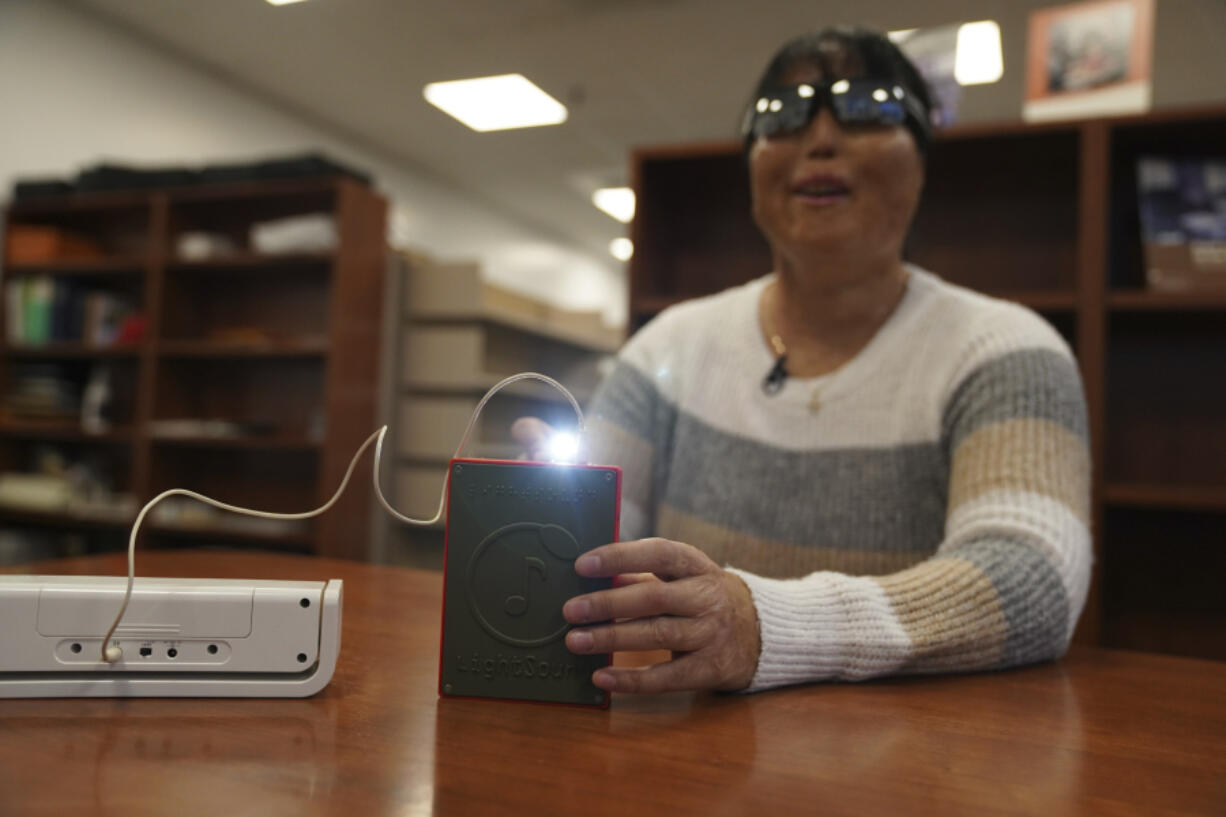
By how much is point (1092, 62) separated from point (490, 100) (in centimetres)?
123

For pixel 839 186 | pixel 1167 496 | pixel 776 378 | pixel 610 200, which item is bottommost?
pixel 1167 496

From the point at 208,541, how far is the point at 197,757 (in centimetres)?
311

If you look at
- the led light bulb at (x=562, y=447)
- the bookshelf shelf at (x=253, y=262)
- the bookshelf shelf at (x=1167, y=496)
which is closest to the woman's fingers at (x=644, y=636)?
the led light bulb at (x=562, y=447)

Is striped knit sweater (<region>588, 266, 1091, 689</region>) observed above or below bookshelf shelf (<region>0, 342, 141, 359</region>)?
below

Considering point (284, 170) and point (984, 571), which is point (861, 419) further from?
point (284, 170)

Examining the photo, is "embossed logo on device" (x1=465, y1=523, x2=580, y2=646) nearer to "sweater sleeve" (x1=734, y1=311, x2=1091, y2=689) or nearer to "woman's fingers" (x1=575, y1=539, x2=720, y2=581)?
"woman's fingers" (x1=575, y1=539, x2=720, y2=581)

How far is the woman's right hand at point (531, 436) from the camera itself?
623 millimetres

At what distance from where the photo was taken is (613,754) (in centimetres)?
40

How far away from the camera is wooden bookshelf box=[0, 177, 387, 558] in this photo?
304 cm

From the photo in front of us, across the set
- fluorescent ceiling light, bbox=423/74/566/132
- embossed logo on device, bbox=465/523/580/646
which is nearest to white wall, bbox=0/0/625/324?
fluorescent ceiling light, bbox=423/74/566/132

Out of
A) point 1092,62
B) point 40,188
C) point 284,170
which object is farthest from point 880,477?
point 40,188

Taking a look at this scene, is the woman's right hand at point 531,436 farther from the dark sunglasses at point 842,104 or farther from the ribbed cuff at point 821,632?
the dark sunglasses at point 842,104

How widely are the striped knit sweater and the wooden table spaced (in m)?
0.06

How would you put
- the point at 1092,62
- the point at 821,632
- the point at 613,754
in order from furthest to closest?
the point at 1092,62, the point at 821,632, the point at 613,754
